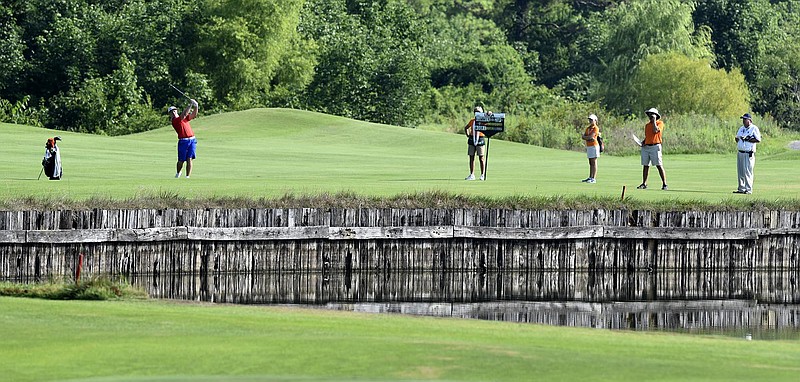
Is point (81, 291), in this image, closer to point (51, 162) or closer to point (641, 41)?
point (51, 162)

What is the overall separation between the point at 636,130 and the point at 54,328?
47.4 metres

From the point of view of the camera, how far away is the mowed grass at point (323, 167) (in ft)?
99.2

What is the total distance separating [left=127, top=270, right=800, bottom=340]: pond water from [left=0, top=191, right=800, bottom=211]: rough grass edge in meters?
1.32

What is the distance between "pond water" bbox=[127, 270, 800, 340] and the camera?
78.8 feet

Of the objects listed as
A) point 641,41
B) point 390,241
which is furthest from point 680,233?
point 641,41

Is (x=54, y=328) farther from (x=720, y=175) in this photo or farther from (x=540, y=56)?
(x=540, y=56)

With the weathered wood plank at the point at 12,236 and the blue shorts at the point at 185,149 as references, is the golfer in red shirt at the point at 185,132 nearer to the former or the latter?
the blue shorts at the point at 185,149

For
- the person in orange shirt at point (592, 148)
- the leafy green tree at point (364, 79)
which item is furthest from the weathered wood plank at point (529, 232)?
the leafy green tree at point (364, 79)

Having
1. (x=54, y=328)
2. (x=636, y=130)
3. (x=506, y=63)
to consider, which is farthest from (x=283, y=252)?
(x=506, y=63)

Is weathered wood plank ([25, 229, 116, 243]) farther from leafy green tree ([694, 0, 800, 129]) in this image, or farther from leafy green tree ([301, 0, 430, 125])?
leafy green tree ([694, 0, 800, 129])

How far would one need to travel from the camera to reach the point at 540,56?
103 metres

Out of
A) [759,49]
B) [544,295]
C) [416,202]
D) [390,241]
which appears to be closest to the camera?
[544,295]

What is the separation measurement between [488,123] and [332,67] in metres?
48.7

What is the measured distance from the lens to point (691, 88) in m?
76.8
